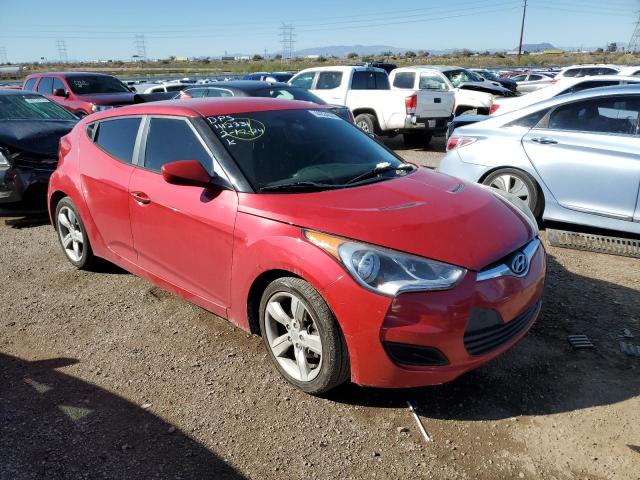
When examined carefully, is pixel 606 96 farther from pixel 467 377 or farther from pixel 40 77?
pixel 40 77

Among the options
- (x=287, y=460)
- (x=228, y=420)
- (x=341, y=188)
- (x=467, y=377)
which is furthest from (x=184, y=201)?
(x=467, y=377)

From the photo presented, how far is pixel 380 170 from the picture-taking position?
145 inches

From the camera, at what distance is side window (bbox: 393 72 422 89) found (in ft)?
46.8

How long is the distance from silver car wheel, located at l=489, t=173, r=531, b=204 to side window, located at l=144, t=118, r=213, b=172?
3.67 m

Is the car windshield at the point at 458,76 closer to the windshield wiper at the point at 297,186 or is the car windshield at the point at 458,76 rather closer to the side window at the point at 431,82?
the side window at the point at 431,82

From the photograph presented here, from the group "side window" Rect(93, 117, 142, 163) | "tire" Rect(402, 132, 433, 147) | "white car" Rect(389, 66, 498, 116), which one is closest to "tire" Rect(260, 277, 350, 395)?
"side window" Rect(93, 117, 142, 163)

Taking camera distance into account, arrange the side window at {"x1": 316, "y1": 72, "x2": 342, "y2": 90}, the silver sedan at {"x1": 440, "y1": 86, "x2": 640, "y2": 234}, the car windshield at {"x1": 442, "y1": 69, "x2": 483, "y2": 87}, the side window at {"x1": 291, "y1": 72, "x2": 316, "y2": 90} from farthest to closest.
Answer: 1. the car windshield at {"x1": 442, "y1": 69, "x2": 483, "y2": 87}
2. the side window at {"x1": 291, "y1": 72, "x2": 316, "y2": 90}
3. the side window at {"x1": 316, "y1": 72, "x2": 342, "y2": 90}
4. the silver sedan at {"x1": 440, "y1": 86, "x2": 640, "y2": 234}

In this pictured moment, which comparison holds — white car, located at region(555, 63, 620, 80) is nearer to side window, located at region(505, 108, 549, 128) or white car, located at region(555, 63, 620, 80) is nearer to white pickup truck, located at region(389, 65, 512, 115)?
white pickup truck, located at region(389, 65, 512, 115)

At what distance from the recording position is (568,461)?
2516 millimetres

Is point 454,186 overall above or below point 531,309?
above

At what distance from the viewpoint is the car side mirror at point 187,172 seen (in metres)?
3.20

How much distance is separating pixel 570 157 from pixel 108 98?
34.3 ft

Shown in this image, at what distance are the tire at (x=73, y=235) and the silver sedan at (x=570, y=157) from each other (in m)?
4.14

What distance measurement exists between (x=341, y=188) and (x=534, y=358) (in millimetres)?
1660
